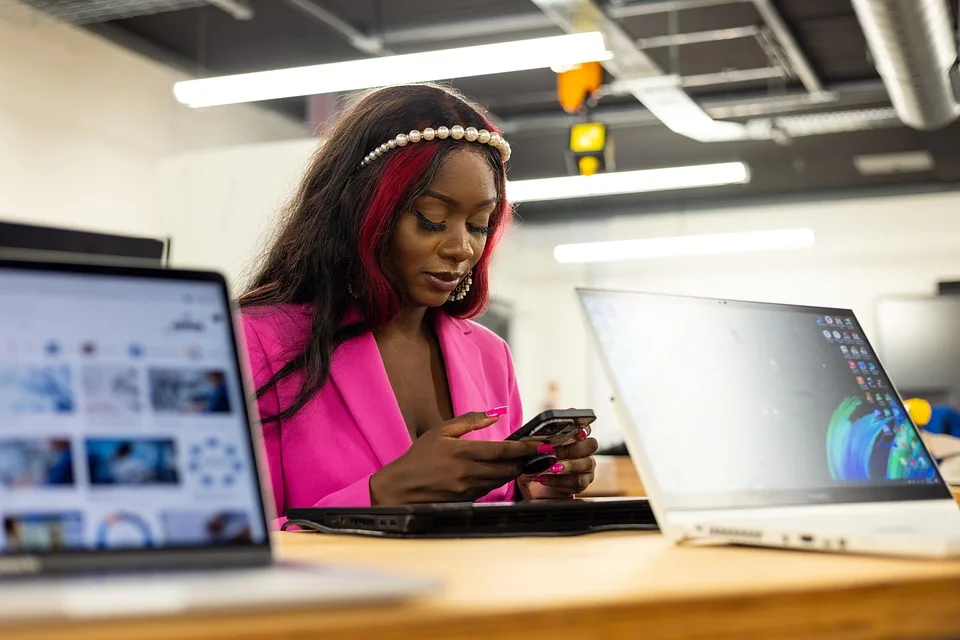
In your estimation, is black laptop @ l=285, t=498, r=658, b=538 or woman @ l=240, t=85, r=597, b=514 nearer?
black laptop @ l=285, t=498, r=658, b=538

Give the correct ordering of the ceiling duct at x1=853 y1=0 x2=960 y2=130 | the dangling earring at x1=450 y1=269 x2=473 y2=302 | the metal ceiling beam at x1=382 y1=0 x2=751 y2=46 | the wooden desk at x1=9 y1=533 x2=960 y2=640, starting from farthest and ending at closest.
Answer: the metal ceiling beam at x1=382 y1=0 x2=751 y2=46 → the ceiling duct at x1=853 y1=0 x2=960 y2=130 → the dangling earring at x1=450 y1=269 x2=473 y2=302 → the wooden desk at x1=9 y1=533 x2=960 y2=640

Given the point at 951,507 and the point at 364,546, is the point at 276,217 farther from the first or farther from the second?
the point at 951,507

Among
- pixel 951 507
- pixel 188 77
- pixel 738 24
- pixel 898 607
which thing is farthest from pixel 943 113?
pixel 898 607

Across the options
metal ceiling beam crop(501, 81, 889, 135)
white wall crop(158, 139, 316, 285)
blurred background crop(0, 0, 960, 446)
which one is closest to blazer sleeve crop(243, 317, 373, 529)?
blurred background crop(0, 0, 960, 446)

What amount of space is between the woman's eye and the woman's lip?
0.07 meters

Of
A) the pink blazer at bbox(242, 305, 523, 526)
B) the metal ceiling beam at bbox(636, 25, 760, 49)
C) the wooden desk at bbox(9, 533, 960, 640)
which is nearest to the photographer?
the wooden desk at bbox(9, 533, 960, 640)

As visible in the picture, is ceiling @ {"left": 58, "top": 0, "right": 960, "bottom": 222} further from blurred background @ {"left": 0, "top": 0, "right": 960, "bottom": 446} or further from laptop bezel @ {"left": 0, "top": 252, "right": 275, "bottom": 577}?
laptop bezel @ {"left": 0, "top": 252, "right": 275, "bottom": 577}

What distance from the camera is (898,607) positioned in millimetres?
694

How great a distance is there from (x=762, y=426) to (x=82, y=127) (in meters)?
6.25

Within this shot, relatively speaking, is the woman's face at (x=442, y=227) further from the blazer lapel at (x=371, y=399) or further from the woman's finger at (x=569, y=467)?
the woman's finger at (x=569, y=467)

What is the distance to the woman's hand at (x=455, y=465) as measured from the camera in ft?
4.19

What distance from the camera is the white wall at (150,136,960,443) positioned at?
10.6 meters

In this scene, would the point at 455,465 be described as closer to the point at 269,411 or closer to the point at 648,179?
the point at 269,411

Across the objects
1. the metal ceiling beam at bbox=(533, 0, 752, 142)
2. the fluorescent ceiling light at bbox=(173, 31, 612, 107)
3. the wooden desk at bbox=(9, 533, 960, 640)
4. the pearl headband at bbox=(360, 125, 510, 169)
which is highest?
the metal ceiling beam at bbox=(533, 0, 752, 142)
